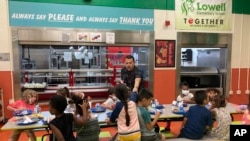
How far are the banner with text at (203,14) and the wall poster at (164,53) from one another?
466 mm

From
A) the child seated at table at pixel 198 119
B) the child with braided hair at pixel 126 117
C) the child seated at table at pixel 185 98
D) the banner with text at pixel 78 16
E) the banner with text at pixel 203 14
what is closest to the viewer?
the child with braided hair at pixel 126 117

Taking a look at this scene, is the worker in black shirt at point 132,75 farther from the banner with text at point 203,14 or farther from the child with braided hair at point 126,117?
the banner with text at point 203,14

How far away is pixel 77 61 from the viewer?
5.39 m

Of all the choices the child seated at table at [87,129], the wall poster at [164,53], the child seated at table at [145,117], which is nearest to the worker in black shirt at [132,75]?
the child seated at table at [145,117]

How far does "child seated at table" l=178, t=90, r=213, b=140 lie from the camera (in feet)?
9.36

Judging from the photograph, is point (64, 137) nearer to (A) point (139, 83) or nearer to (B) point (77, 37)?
(A) point (139, 83)

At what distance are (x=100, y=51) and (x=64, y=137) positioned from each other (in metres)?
3.60

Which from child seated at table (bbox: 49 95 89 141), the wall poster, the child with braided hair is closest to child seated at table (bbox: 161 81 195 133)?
the wall poster

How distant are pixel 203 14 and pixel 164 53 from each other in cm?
135

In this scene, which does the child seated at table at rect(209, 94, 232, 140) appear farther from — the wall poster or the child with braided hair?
the wall poster

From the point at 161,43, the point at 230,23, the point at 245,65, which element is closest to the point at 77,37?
the point at 161,43

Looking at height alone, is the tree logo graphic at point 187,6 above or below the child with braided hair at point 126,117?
above

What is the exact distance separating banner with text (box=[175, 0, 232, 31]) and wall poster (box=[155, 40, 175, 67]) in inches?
18.4

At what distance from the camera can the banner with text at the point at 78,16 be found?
179 inches
